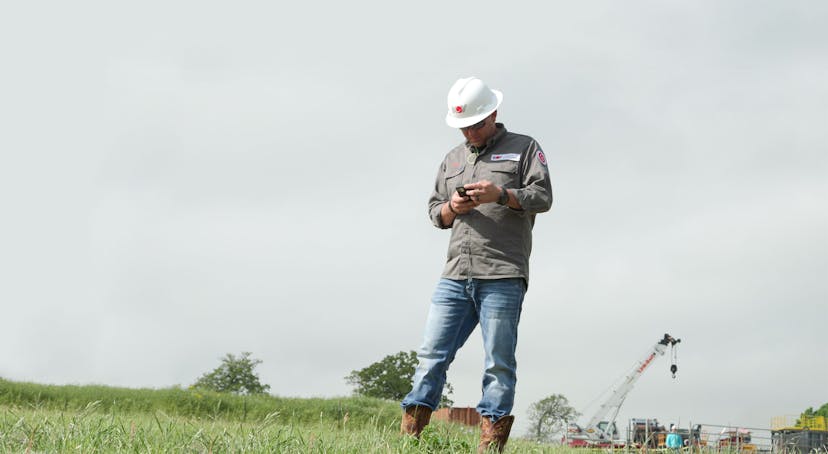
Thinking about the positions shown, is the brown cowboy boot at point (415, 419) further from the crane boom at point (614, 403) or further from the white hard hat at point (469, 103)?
the crane boom at point (614, 403)

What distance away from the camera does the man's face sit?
18.0ft

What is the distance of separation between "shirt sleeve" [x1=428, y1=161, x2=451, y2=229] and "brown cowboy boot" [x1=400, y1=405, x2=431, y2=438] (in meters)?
1.26

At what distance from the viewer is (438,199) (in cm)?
579

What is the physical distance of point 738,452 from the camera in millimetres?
4992

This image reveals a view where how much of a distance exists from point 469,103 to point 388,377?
25885 mm

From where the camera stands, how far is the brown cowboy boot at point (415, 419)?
17.1ft

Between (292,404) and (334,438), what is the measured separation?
44.3 ft

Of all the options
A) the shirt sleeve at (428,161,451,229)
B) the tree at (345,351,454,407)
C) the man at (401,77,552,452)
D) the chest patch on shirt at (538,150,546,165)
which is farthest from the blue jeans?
the tree at (345,351,454,407)

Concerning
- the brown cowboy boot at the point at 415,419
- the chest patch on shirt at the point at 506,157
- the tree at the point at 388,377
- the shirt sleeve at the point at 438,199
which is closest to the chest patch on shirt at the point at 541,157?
the chest patch on shirt at the point at 506,157

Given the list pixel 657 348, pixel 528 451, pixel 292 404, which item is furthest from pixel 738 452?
pixel 657 348

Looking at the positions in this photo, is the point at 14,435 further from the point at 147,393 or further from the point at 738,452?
the point at 147,393

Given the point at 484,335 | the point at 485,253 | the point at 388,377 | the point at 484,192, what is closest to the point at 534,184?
the point at 484,192

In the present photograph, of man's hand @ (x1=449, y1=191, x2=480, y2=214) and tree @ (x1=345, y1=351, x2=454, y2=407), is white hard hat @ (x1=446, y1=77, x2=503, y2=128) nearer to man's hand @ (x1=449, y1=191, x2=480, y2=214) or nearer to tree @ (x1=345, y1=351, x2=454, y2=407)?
man's hand @ (x1=449, y1=191, x2=480, y2=214)

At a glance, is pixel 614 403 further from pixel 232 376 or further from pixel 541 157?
pixel 541 157
